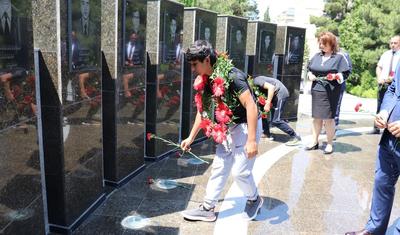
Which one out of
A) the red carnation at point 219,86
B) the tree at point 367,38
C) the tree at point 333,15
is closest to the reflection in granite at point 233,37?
the red carnation at point 219,86

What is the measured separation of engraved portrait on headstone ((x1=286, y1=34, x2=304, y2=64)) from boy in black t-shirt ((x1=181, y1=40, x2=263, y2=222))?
6.14 meters

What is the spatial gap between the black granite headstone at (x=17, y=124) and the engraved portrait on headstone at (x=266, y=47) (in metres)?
6.63

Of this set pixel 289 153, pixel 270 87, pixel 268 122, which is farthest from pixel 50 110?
pixel 268 122

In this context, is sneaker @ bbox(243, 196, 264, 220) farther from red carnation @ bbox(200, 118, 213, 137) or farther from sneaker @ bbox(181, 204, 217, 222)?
red carnation @ bbox(200, 118, 213, 137)

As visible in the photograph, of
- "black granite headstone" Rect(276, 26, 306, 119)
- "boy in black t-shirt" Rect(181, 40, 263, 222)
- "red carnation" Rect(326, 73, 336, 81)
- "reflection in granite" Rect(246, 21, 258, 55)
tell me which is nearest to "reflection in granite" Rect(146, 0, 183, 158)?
"boy in black t-shirt" Rect(181, 40, 263, 222)

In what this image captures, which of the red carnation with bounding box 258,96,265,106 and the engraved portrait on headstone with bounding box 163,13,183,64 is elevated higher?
the engraved portrait on headstone with bounding box 163,13,183,64

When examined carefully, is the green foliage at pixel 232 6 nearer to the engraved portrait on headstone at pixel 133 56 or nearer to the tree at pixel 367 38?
the tree at pixel 367 38

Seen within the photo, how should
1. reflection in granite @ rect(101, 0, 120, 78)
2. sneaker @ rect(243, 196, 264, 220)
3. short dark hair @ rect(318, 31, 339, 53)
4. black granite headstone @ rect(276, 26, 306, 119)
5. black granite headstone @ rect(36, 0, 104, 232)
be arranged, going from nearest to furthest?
black granite headstone @ rect(36, 0, 104, 232)
sneaker @ rect(243, 196, 264, 220)
reflection in granite @ rect(101, 0, 120, 78)
short dark hair @ rect(318, 31, 339, 53)
black granite headstone @ rect(276, 26, 306, 119)

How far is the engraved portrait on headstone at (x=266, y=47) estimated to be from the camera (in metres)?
8.96

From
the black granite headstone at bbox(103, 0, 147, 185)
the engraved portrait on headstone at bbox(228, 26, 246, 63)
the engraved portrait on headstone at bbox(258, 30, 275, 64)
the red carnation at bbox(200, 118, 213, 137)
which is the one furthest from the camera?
the engraved portrait on headstone at bbox(258, 30, 275, 64)

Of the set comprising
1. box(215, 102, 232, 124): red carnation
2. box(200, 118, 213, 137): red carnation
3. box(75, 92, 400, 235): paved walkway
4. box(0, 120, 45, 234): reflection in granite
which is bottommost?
box(75, 92, 400, 235): paved walkway

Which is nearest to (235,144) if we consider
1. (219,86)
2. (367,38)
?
(219,86)

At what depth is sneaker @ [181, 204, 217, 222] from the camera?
158 inches

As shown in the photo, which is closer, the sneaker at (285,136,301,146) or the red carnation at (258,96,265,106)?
the red carnation at (258,96,265,106)
